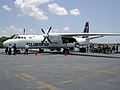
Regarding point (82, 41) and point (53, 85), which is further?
point (82, 41)

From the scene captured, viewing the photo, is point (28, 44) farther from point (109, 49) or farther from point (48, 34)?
point (109, 49)

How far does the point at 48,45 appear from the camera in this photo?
120 feet

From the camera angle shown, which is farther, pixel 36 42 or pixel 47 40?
pixel 47 40

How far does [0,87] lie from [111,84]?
4.47 m

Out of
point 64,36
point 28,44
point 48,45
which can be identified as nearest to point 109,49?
point 64,36

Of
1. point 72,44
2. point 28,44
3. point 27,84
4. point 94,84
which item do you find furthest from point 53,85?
point 72,44

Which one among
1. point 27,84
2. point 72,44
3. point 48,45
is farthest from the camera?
point 72,44

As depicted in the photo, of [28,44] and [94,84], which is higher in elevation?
[28,44]

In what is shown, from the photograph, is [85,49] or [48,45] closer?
[48,45]

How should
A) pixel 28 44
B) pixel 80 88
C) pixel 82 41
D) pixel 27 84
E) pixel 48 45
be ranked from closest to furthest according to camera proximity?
1. pixel 80 88
2. pixel 27 84
3. pixel 28 44
4. pixel 48 45
5. pixel 82 41

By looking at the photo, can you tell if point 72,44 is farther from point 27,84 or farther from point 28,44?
point 27,84

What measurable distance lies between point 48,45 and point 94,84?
91.3 ft

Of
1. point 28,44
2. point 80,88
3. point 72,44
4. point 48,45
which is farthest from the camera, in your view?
point 72,44

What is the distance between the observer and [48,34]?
1441 inches
